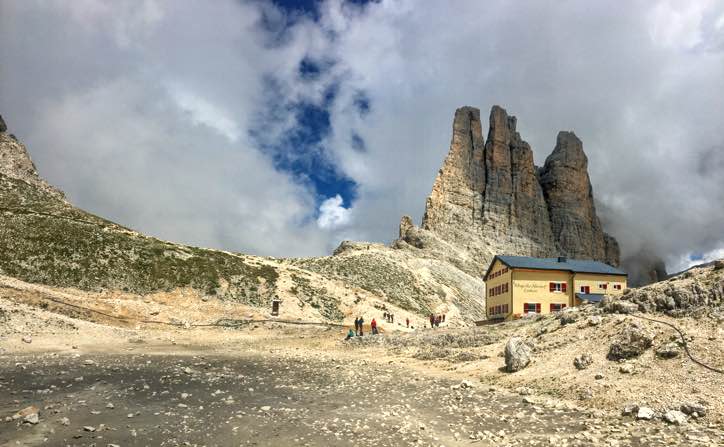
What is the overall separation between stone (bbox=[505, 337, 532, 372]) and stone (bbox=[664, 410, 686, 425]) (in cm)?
967

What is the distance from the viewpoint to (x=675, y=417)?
46.4 ft

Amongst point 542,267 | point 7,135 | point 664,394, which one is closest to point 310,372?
point 664,394

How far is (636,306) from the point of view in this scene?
24.6 m

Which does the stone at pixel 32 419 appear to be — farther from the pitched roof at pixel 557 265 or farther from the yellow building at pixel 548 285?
the pitched roof at pixel 557 265

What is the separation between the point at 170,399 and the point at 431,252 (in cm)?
13598

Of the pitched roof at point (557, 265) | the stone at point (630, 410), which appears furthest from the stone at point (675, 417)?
the pitched roof at point (557, 265)

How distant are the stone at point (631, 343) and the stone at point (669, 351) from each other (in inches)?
29.9

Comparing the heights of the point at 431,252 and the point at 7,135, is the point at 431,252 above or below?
below

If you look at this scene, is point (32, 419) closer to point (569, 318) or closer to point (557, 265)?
point (569, 318)

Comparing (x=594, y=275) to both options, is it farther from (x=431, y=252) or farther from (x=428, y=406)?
(x=431, y=252)

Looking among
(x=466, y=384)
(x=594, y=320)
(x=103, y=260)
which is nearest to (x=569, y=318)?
(x=594, y=320)

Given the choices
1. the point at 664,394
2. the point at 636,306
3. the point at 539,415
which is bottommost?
the point at 539,415

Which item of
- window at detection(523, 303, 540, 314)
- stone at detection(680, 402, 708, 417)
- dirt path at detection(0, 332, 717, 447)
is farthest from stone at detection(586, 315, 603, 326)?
window at detection(523, 303, 540, 314)

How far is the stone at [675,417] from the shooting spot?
46.0 feet
